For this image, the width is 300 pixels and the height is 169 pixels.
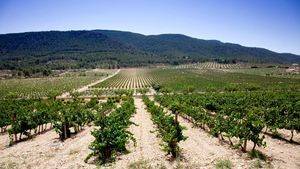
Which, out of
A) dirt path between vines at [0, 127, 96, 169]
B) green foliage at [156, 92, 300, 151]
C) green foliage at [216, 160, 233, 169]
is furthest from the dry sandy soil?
green foliage at [156, 92, 300, 151]

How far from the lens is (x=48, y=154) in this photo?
3050 centimetres

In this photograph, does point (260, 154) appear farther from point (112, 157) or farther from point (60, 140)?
point (60, 140)

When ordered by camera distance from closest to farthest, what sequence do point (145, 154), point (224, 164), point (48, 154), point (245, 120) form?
point (224, 164)
point (145, 154)
point (245, 120)
point (48, 154)

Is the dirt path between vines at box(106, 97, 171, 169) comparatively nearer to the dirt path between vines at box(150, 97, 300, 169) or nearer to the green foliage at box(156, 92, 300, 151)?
the dirt path between vines at box(150, 97, 300, 169)

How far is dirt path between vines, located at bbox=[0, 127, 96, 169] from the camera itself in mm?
26750

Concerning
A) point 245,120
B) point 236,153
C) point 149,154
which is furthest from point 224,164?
point 149,154

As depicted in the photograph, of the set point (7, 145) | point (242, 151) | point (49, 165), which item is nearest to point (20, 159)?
point (49, 165)

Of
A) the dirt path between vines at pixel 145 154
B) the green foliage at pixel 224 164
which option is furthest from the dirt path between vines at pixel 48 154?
the green foliage at pixel 224 164

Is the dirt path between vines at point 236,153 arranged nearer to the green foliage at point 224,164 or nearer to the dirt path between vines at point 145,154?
the green foliage at point 224,164

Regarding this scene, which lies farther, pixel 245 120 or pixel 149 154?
pixel 245 120

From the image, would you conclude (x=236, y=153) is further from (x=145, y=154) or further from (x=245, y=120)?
(x=145, y=154)

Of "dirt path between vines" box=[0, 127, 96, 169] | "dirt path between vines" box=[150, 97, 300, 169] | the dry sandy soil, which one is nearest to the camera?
"dirt path between vines" box=[150, 97, 300, 169]

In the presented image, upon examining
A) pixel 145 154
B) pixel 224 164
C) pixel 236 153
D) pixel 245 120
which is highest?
pixel 245 120

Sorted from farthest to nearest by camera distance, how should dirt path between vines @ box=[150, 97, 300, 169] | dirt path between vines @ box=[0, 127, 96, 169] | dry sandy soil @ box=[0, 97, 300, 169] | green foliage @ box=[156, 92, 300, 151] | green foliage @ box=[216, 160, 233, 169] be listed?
green foliage @ box=[156, 92, 300, 151] → dirt path between vines @ box=[0, 127, 96, 169] → dry sandy soil @ box=[0, 97, 300, 169] → dirt path between vines @ box=[150, 97, 300, 169] → green foliage @ box=[216, 160, 233, 169]
